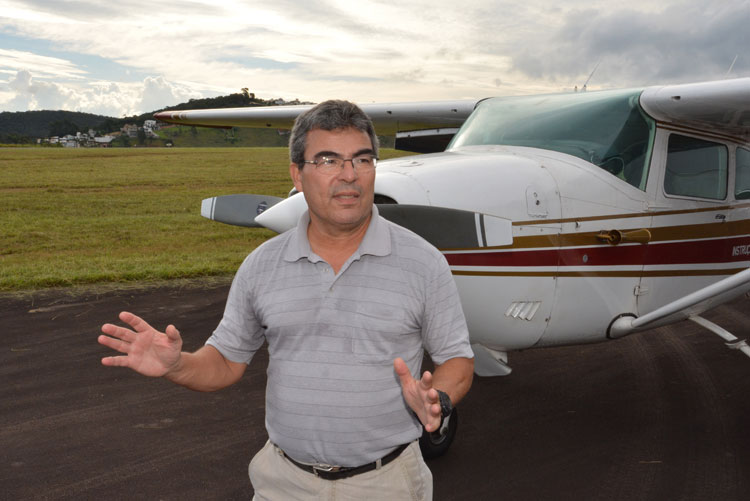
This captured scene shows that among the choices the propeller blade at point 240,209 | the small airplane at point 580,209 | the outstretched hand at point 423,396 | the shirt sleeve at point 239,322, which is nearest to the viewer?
the outstretched hand at point 423,396

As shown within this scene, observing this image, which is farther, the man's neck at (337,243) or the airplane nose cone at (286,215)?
the airplane nose cone at (286,215)

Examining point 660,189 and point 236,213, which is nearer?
point 660,189

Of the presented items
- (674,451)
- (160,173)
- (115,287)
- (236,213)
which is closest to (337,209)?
(236,213)

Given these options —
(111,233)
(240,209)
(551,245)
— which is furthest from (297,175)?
(111,233)

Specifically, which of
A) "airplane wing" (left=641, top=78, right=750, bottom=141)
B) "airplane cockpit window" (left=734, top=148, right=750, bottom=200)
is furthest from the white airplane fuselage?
"airplane cockpit window" (left=734, top=148, right=750, bottom=200)

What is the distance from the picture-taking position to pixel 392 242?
2.11 m

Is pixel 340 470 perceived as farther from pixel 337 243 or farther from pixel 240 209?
pixel 240 209

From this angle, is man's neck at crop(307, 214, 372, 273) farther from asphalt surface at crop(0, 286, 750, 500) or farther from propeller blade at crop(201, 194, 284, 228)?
propeller blade at crop(201, 194, 284, 228)

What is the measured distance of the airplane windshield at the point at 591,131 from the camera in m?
4.36

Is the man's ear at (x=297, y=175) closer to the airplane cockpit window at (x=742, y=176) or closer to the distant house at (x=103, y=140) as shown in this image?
the airplane cockpit window at (x=742, y=176)

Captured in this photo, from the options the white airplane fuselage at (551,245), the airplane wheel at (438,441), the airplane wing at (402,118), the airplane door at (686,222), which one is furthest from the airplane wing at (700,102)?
the airplane wing at (402,118)

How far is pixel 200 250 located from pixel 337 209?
33.3ft

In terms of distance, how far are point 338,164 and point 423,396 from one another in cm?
82

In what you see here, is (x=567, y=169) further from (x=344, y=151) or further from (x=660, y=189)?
(x=344, y=151)
